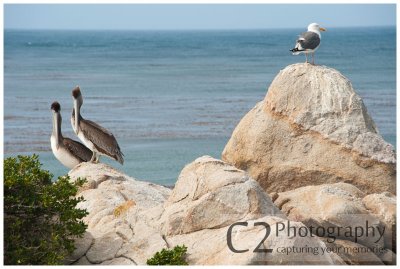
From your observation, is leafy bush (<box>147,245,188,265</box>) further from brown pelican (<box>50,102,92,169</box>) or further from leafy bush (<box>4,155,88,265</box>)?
brown pelican (<box>50,102,92,169</box>)

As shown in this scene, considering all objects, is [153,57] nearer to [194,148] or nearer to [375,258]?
[194,148]

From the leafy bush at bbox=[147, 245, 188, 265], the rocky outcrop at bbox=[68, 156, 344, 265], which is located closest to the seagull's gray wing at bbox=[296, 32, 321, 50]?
the rocky outcrop at bbox=[68, 156, 344, 265]

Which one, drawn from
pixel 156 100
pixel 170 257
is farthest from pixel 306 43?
pixel 156 100

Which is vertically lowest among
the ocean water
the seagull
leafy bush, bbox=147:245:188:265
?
the ocean water

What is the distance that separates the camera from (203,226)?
517 inches

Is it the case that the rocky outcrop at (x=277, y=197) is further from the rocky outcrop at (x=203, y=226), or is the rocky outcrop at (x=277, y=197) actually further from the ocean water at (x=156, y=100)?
the ocean water at (x=156, y=100)

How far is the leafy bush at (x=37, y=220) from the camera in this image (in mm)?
12688

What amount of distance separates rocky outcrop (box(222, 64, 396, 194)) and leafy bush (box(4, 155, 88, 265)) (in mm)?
3967

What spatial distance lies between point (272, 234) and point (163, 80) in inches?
1728

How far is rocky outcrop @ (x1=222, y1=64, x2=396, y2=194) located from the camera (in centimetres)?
1600

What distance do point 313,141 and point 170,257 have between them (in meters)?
4.63

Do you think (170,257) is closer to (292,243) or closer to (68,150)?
(292,243)

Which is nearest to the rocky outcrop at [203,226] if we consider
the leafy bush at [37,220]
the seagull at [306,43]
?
the leafy bush at [37,220]

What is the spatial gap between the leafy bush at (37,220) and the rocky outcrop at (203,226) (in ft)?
1.32
